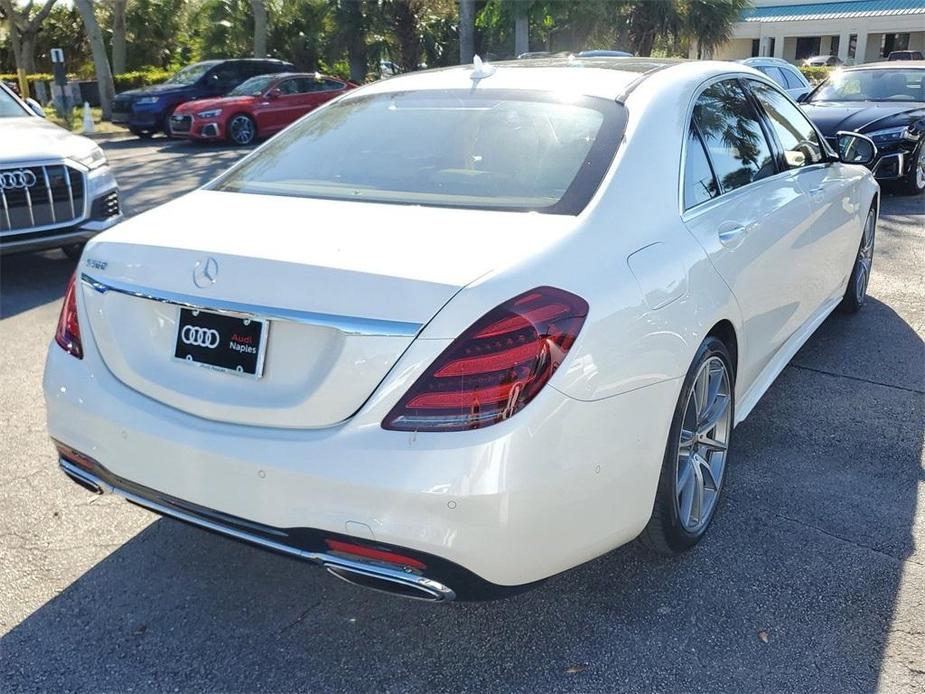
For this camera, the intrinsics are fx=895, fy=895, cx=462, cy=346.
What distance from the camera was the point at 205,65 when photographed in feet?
65.0

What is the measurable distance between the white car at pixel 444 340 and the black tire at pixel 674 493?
0.03ft

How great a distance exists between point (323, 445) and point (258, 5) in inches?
990

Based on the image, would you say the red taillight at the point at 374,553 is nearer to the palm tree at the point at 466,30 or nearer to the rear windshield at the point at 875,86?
the rear windshield at the point at 875,86

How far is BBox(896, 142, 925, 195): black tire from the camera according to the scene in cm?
1014

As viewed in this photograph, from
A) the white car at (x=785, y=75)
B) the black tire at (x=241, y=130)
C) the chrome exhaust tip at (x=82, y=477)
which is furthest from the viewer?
the black tire at (x=241, y=130)

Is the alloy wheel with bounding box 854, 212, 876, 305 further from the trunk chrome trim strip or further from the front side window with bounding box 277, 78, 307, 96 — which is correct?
the front side window with bounding box 277, 78, 307, 96

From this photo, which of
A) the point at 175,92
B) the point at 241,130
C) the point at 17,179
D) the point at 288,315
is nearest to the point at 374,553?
the point at 288,315

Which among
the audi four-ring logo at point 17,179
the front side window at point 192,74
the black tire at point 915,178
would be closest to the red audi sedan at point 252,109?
the front side window at point 192,74

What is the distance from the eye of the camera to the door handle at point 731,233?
310 centimetres

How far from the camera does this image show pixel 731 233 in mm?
3168

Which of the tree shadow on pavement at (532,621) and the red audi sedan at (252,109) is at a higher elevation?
the red audi sedan at (252,109)

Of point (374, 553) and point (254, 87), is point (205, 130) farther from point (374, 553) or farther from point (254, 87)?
point (374, 553)

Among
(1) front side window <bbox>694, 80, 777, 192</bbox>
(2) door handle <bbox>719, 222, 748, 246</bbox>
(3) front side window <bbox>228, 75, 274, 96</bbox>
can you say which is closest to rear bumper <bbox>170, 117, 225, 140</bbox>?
(3) front side window <bbox>228, 75, 274, 96</bbox>

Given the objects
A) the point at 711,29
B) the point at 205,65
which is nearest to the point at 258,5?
the point at 205,65
